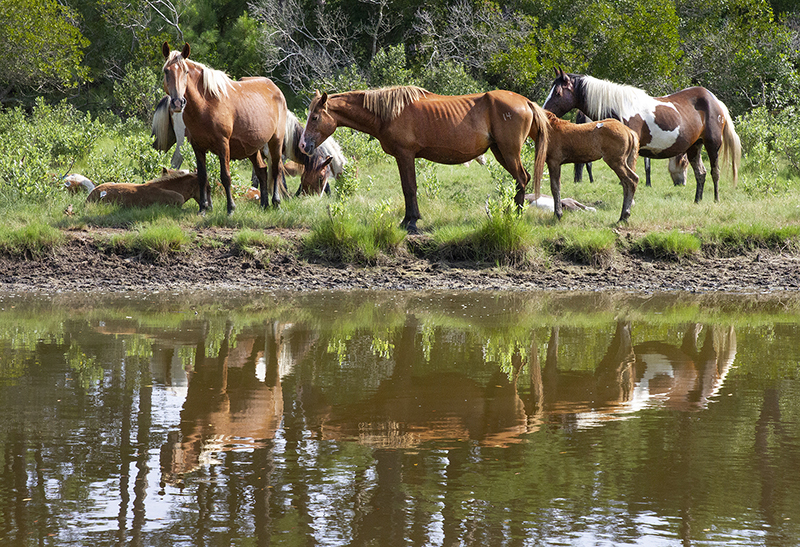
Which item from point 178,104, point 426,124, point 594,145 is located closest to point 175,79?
point 178,104

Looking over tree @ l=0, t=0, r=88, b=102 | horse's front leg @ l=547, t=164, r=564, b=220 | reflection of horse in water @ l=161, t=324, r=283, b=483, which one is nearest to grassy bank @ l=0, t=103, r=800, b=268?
horse's front leg @ l=547, t=164, r=564, b=220

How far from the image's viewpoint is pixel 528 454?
4.04 metres

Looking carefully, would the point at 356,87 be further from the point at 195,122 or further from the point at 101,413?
the point at 101,413

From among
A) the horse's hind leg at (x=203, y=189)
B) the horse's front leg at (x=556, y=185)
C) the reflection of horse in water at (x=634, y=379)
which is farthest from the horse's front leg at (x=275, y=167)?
the reflection of horse in water at (x=634, y=379)

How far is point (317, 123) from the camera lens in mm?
10000

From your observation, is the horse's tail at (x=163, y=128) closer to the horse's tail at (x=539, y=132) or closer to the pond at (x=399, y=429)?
the horse's tail at (x=539, y=132)

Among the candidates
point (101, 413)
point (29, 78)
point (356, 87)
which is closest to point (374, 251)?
point (101, 413)

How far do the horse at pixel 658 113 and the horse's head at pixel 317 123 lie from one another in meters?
3.54

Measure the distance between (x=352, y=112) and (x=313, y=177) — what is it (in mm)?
2767

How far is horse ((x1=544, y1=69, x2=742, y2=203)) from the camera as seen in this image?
11773mm

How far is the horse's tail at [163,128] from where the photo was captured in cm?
1266

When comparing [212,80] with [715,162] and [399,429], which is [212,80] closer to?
[399,429]

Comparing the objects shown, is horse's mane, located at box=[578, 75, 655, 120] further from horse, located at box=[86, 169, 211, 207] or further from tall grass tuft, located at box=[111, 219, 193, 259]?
tall grass tuft, located at box=[111, 219, 193, 259]

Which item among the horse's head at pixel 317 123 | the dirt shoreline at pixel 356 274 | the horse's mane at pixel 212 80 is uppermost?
the horse's mane at pixel 212 80
